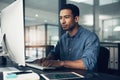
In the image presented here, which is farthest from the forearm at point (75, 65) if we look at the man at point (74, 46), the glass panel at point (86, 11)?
the glass panel at point (86, 11)

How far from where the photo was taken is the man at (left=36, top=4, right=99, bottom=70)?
1410 mm

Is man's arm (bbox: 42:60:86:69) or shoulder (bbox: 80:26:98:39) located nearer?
man's arm (bbox: 42:60:86:69)

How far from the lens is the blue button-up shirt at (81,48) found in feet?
4.73

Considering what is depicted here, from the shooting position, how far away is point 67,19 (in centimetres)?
188

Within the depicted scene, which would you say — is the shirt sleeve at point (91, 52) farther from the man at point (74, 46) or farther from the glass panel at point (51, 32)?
the glass panel at point (51, 32)

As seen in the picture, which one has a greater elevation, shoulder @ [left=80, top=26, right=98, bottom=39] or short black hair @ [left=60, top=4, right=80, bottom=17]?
short black hair @ [left=60, top=4, right=80, bottom=17]

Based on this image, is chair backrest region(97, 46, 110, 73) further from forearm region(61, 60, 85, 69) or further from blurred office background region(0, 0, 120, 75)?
blurred office background region(0, 0, 120, 75)

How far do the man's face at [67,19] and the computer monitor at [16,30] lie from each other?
67cm

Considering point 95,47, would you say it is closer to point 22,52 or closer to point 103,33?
point 22,52

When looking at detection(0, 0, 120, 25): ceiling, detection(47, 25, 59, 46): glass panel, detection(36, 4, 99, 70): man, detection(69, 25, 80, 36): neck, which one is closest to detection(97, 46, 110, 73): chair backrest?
detection(36, 4, 99, 70): man

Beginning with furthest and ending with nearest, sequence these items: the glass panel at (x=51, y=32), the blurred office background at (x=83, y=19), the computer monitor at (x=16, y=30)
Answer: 1. the blurred office background at (x=83, y=19)
2. the glass panel at (x=51, y=32)
3. the computer monitor at (x=16, y=30)

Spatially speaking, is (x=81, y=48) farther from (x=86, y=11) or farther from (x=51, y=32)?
(x=86, y=11)

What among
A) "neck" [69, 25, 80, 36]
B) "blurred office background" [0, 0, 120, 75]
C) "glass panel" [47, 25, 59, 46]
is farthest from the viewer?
"blurred office background" [0, 0, 120, 75]

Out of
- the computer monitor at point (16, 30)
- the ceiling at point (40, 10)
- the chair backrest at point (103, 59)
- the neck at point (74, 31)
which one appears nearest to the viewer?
the computer monitor at point (16, 30)
